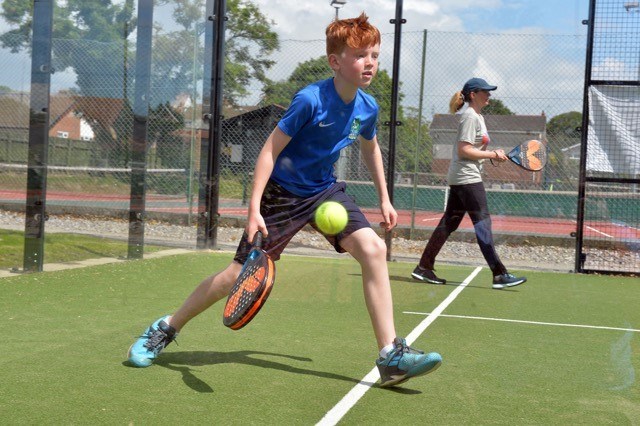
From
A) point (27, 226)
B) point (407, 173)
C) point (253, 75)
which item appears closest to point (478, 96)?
point (407, 173)

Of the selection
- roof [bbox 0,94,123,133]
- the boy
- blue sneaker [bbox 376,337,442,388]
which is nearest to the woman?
roof [bbox 0,94,123,133]

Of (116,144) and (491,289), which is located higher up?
(116,144)

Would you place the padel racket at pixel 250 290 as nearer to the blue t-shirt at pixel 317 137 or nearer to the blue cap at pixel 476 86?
the blue t-shirt at pixel 317 137

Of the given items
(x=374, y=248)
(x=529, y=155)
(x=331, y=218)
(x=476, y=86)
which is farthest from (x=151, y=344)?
(x=529, y=155)

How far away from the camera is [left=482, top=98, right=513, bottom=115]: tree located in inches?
403

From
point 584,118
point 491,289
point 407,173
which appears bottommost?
point 491,289

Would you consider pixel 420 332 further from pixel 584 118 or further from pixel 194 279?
pixel 584 118

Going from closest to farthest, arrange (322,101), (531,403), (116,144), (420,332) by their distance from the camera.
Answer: (531,403), (322,101), (420,332), (116,144)

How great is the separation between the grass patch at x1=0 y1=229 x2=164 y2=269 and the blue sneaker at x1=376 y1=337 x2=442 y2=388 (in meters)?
4.65

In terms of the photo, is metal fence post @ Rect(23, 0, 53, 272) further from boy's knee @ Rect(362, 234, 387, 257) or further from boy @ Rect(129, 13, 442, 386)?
boy's knee @ Rect(362, 234, 387, 257)

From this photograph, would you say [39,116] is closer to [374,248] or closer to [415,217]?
[374,248]

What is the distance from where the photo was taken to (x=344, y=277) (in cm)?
826

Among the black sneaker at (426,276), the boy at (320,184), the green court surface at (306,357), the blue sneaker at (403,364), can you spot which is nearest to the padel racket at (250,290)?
the boy at (320,184)

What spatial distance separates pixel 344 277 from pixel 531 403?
15.0ft
